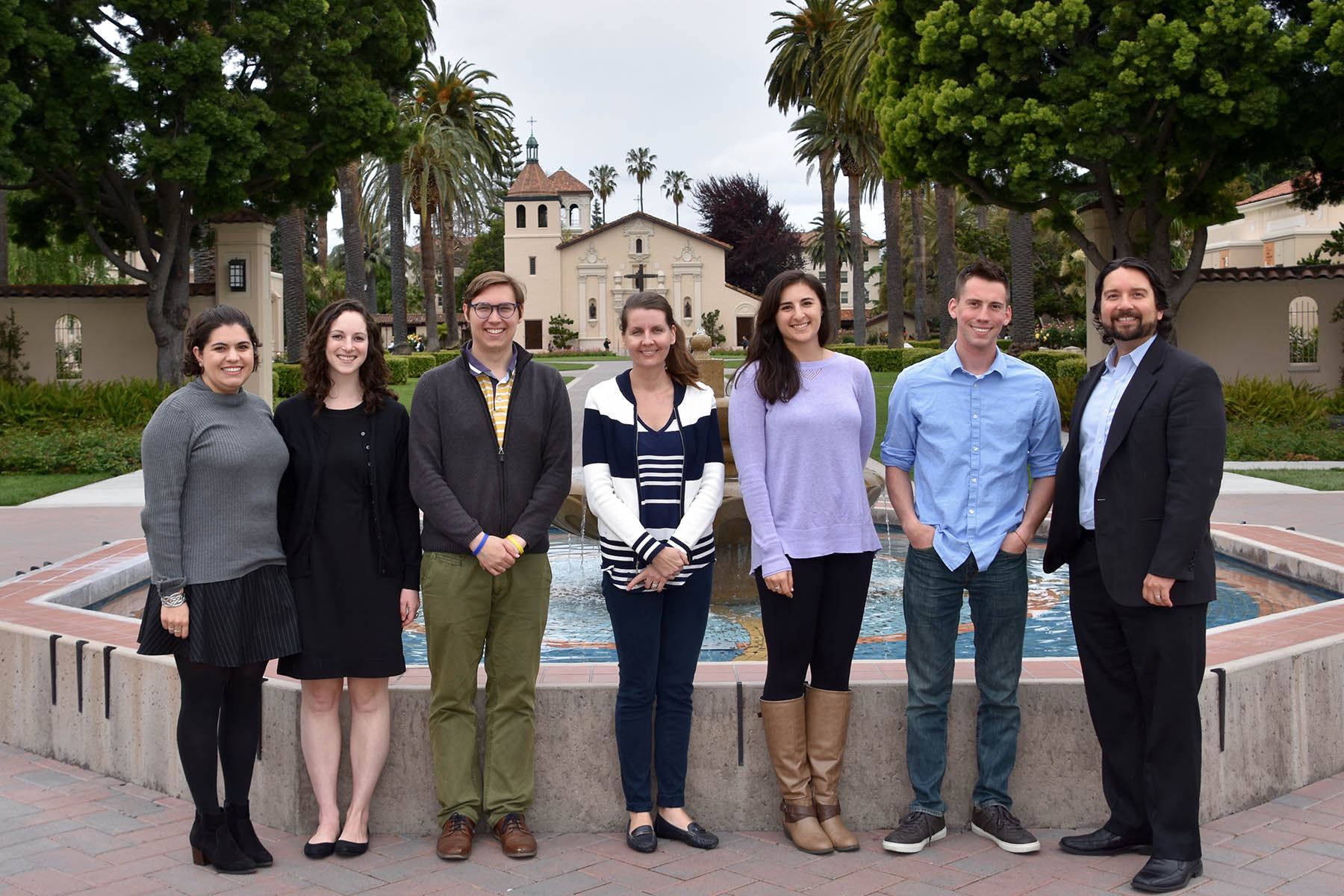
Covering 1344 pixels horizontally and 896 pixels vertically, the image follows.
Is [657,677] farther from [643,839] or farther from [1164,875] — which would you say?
[1164,875]

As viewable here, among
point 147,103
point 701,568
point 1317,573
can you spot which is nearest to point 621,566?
point 701,568

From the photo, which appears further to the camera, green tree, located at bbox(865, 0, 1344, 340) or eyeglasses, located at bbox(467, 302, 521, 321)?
green tree, located at bbox(865, 0, 1344, 340)

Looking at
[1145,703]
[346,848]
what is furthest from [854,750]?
[346,848]

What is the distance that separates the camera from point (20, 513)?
1232 cm

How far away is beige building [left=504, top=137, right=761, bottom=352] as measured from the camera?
76688mm

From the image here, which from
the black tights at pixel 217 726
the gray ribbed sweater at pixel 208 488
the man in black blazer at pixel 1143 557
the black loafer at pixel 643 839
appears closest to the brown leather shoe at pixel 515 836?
the black loafer at pixel 643 839

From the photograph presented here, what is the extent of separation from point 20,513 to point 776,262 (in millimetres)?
71232

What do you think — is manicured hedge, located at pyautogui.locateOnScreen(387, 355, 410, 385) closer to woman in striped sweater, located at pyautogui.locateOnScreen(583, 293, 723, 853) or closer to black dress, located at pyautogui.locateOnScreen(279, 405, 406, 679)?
black dress, located at pyautogui.locateOnScreen(279, 405, 406, 679)

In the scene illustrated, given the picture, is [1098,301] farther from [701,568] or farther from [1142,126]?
[1142,126]

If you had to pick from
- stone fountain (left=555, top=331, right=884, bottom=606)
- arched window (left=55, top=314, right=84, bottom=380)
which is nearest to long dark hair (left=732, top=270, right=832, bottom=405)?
stone fountain (left=555, top=331, right=884, bottom=606)

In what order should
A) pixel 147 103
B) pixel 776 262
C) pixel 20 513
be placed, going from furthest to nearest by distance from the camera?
pixel 776 262 → pixel 147 103 → pixel 20 513

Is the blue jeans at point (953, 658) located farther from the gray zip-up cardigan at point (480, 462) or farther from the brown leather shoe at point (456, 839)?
the brown leather shoe at point (456, 839)

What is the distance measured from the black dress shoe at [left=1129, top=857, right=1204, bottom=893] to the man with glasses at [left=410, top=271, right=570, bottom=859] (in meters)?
1.98

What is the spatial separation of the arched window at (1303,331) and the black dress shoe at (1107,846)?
21.4 m
